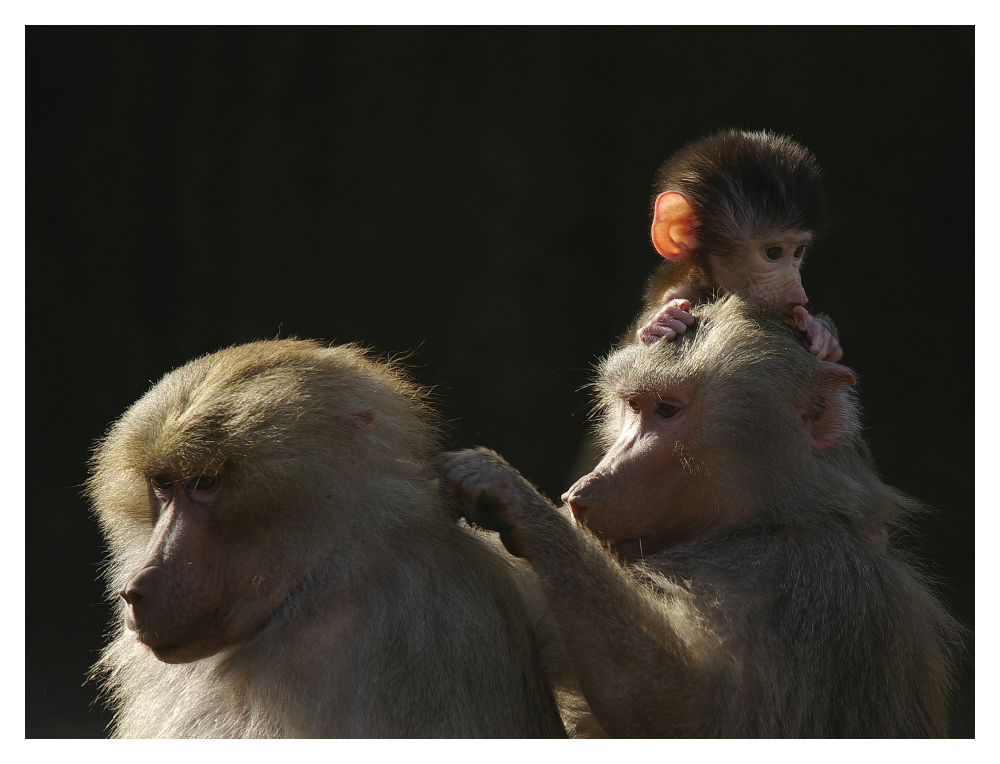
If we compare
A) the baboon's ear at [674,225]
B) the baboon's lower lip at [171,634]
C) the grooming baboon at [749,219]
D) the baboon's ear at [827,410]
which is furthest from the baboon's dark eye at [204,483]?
the baboon's ear at [674,225]

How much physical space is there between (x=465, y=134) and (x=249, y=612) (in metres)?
2.35

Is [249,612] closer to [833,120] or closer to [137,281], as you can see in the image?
[137,281]

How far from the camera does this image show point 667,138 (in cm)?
427

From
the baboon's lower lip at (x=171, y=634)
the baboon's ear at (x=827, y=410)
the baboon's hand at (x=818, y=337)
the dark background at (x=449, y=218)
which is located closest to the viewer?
the baboon's lower lip at (x=171, y=634)

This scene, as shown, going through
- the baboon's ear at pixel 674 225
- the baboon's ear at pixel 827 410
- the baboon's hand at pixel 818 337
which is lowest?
the baboon's ear at pixel 827 410

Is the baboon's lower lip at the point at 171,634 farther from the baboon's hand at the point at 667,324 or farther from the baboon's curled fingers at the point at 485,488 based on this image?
the baboon's hand at the point at 667,324

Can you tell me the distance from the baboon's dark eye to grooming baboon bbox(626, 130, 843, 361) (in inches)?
54.0

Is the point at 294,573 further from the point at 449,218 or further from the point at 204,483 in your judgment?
the point at 449,218

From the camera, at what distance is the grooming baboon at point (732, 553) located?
7.50 ft

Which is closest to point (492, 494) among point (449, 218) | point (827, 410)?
point (827, 410)

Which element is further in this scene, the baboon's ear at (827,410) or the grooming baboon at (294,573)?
the baboon's ear at (827,410)

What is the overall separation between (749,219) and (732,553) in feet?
3.50

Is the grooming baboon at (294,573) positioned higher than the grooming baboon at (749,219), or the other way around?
the grooming baboon at (749,219)

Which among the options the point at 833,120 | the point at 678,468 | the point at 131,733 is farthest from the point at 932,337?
the point at 131,733
